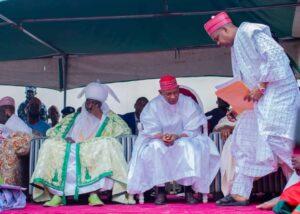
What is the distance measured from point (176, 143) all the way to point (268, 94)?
135 centimetres

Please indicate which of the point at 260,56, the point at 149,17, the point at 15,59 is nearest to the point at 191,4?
the point at 149,17

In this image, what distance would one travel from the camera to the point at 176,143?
5551mm

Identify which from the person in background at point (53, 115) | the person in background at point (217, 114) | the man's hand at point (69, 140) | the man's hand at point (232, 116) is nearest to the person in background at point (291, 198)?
the man's hand at point (232, 116)

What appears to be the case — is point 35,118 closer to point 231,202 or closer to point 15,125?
point 15,125

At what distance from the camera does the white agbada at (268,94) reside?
4.44m

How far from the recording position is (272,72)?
14.5ft

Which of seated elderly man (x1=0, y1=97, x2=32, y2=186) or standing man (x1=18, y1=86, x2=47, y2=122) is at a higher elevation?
standing man (x1=18, y1=86, x2=47, y2=122)

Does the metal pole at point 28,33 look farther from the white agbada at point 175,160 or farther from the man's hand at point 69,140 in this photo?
the white agbada at point 175,160

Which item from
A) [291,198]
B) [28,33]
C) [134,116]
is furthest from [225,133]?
[28,33]

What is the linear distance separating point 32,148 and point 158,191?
1.59 m

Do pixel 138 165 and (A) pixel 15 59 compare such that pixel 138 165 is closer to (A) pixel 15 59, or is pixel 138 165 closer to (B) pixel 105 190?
(B) pixel 105 190

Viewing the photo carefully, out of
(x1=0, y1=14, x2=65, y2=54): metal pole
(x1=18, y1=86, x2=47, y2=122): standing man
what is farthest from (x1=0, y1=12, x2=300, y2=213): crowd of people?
(x1=18, y1=86, x2=47, y2=122): standing man

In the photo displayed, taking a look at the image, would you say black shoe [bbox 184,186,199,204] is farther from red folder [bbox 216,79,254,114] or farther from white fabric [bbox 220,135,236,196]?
red folder [bbox 216,79,254,114]

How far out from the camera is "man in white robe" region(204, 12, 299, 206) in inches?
175
